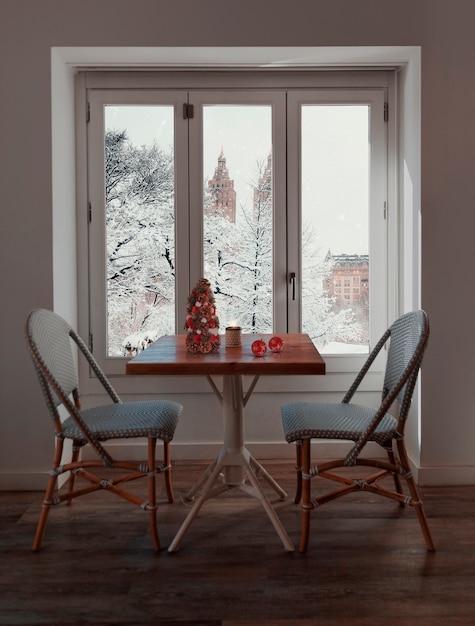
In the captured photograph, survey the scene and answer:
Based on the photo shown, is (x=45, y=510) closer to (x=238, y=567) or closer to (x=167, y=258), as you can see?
(x=238, y=567)

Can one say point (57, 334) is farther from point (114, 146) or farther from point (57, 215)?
point (114, 146)

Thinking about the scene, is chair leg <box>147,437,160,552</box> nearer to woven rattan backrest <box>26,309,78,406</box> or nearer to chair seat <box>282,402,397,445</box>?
woven rattan backrest <box>26,309,78,406</box>

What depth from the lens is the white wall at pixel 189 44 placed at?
127 inches

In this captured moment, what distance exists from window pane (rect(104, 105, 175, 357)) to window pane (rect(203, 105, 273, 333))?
23 centimetres

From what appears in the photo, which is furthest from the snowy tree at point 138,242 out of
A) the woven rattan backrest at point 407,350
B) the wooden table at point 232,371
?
the woven rattan backrest at point 407,350

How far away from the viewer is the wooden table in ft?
7.84

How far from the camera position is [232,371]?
2.40 m

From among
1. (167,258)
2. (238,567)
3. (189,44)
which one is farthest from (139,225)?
(238,567)

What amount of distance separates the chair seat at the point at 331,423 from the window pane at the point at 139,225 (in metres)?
1.22

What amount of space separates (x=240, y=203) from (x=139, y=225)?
610mm

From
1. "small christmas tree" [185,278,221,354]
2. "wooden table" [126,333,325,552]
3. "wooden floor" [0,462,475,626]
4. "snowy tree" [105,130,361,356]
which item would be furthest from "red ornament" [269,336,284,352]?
"snowy tree" [105,130,361,356]

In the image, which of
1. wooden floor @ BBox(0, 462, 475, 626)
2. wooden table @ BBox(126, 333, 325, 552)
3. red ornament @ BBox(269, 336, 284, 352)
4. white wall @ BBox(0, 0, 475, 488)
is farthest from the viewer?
white wall @ BBox(0, 0, 475, 488)

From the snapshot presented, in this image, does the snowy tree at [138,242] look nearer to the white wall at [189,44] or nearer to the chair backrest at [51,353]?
the white wall at [189,44]

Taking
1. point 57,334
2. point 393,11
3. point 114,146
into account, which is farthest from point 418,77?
point 57,334
